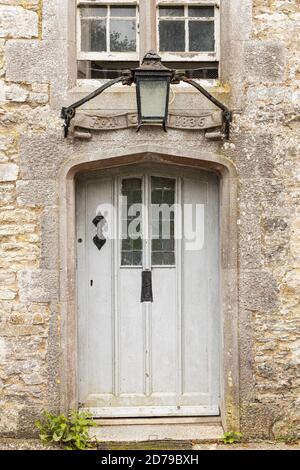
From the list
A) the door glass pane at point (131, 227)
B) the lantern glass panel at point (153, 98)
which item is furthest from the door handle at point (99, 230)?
the lantern glass panel at point (153, 98)

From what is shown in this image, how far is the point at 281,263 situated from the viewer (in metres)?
4.55

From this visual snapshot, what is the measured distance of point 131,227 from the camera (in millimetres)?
4852

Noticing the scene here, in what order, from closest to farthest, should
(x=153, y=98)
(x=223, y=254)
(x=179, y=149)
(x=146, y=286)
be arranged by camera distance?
1. (x=153, y=98)
2. (x=179, y=149)
3. (x=223, y=254)
4. (x=146, y=286)

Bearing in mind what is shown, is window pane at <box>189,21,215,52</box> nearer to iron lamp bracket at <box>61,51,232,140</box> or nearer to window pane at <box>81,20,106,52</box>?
iron lamp bracket at <box>61,51,232,140</box>

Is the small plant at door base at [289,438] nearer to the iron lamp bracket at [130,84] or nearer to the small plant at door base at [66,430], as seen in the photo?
the small plant at door base at [66,430]

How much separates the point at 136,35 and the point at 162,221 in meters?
1.58

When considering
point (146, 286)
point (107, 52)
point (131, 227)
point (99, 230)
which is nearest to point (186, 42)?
point (107, 52)

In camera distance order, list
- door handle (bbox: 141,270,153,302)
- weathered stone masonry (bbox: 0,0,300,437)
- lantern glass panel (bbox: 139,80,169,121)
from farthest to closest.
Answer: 1. door handle (bbox: 141,270,153,302)
2. weathered stone masonry (bbox: 0,0,300,437)
3. lantern glass panel (bbox: 139,80,169,121)

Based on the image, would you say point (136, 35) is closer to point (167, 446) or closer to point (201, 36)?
point (201, 36)

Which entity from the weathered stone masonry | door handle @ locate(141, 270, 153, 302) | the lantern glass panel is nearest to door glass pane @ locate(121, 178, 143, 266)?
door handle @ locate(141, 270, 153, 302)

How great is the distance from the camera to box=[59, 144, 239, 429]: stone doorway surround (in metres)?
4.52

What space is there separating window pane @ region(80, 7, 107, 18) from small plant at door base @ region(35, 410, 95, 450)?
10.8 feet
